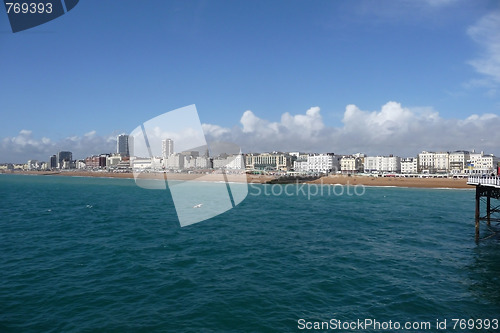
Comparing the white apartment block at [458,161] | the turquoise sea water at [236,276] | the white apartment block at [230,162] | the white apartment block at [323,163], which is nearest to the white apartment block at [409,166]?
the white apartment block at [458,161]

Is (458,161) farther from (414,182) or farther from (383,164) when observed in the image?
(414,182)

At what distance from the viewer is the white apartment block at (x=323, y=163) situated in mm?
179125

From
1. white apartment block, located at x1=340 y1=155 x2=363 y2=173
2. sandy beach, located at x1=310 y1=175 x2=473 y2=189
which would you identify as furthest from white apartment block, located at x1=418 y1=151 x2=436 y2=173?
sandy beach, located at x1=310 y1=175 x2=473 y2=189

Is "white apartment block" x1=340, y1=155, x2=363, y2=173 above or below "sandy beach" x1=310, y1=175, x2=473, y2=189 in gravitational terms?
above

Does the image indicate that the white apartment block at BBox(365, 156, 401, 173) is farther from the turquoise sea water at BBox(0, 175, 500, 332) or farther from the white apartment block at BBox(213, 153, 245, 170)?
the turquoise sea water at BBox(0, 175, 500, 332)

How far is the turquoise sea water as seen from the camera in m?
11.3

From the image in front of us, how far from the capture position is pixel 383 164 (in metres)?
179

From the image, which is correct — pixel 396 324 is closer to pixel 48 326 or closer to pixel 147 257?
pixel 48 326

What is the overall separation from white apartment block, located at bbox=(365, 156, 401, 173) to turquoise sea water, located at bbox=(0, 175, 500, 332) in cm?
15961

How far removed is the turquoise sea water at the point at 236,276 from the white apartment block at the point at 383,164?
159609 millimetres

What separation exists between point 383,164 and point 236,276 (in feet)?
594

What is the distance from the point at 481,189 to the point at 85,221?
121 ft

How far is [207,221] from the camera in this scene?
31.7 metres

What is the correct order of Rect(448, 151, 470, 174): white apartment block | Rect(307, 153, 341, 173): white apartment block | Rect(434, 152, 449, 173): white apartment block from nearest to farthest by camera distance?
Rect(448, 151, 470, 174): white apartment block < Rect(434, 152, 449, 173): white apartment block < Rect(307, 153, 341, 173): white apartment block
